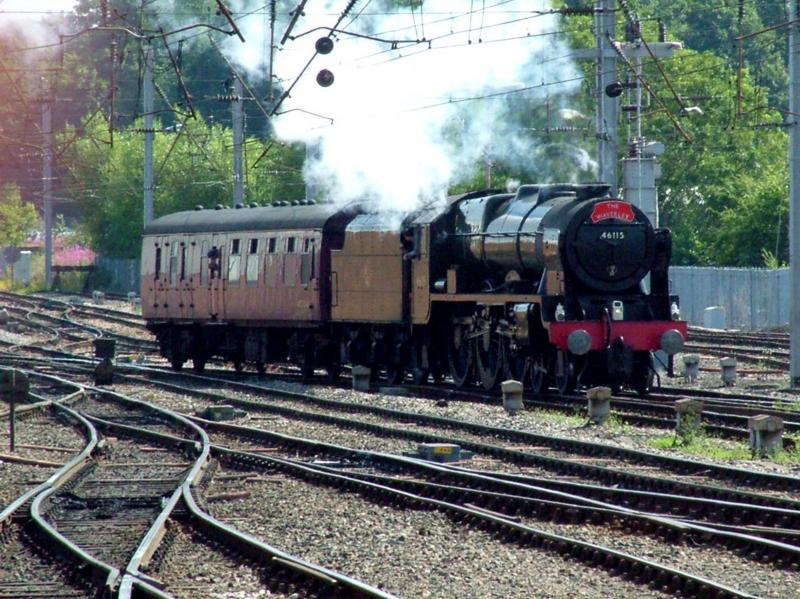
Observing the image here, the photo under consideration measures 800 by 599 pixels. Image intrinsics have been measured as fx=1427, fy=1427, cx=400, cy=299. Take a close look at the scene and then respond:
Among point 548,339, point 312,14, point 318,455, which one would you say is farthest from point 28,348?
point 318,455

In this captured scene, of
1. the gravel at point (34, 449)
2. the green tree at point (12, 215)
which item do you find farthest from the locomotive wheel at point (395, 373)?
the green tree at point (12, 215)

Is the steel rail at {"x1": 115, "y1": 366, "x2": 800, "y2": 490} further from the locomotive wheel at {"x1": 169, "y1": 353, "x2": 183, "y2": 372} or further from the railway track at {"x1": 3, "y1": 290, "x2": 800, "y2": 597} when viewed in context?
the locomotive wheel at {"x1": 169, "y1": 353, "x2": 183, "y2": 372}

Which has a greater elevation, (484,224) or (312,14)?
(312,14)

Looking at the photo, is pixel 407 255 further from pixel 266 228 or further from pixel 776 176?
pixel 776 176

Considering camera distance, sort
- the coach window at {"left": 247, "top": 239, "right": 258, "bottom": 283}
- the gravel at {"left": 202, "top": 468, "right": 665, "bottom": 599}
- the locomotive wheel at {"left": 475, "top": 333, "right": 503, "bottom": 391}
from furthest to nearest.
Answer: the coach window at {"left": 247, "top": 239, "right": 258, "bottom": 283} < the locomotive wheel at {"left": 475, "top": 333, "right": 503, "bottom": 391} < the gravel at {"left": 202, "top": 468, "right": 665, "bottom": 599}

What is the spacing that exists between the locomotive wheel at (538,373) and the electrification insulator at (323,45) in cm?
561

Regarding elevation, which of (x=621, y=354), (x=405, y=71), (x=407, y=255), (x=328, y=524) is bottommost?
→ (x=328, y=524)

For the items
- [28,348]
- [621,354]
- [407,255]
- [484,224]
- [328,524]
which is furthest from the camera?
[28,348]

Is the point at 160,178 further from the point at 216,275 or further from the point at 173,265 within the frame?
the point at 216,275

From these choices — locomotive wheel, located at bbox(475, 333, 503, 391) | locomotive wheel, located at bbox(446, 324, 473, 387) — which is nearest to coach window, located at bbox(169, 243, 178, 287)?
locomotive wheel, located at bbox(446, 324, 473, 387)

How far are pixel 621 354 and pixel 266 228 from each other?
8.34 m

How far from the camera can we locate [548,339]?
19297 mm

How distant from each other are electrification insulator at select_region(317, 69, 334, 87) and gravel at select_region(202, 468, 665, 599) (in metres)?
12.8

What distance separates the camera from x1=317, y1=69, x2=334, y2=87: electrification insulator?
23750 mm
